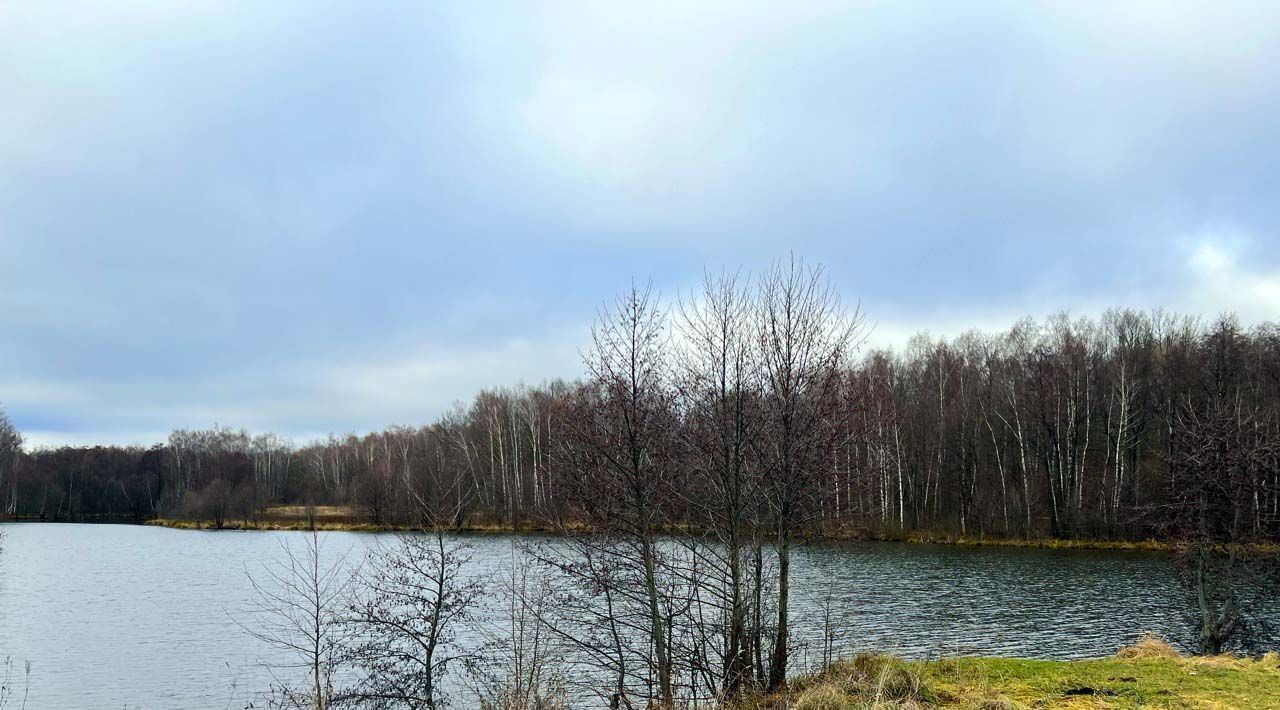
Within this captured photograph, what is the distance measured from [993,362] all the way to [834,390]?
2300 inches

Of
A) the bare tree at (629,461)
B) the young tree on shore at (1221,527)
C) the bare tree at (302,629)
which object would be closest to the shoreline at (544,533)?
the bare tree at (302,629)

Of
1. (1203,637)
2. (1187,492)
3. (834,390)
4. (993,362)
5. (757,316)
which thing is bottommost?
(1203,637)

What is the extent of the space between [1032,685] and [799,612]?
42.6ft

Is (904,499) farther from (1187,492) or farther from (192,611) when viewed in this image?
(192,611)

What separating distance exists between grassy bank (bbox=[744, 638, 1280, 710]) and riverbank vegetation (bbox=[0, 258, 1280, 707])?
131 cm

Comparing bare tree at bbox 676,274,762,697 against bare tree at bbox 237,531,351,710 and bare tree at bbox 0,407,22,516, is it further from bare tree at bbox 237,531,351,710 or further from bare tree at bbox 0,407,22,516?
bare tree at bbox 0,407,22,516

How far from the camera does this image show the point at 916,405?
61969 millimetres

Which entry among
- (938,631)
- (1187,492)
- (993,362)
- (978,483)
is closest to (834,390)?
(1187,492)

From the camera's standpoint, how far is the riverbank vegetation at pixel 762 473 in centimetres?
1206

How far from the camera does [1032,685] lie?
10.5 meters

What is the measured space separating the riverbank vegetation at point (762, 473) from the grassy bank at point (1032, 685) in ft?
4.30

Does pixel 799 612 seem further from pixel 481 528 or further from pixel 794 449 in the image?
pixel 481 528

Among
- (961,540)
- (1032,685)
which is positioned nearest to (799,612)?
(1032,685)

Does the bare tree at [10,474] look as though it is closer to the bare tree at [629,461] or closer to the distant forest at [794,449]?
the distant forest at [794,449]
